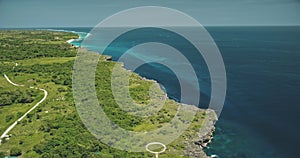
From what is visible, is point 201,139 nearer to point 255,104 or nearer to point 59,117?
point 255,104

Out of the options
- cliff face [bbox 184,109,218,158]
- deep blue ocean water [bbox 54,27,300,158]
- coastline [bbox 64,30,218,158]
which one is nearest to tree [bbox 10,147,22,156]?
coastline [bbox 64,30,218,158]

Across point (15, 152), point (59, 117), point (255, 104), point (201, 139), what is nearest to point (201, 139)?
point (201, 139)

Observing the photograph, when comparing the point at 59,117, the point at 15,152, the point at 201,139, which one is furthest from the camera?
the point at 59,117

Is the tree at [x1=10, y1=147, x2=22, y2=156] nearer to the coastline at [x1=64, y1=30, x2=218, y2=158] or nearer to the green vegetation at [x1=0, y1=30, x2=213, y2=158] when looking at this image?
the green vegetation at [x1=0, y1=30, x2=213, y2=158]

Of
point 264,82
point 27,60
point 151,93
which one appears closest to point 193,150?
point 151,93

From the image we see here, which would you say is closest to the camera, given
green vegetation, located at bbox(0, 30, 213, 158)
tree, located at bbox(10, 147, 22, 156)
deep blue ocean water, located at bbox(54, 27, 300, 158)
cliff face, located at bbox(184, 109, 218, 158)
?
tree, located at bbox(10, 147, 22, 156)

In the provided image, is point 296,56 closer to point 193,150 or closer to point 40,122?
point 193,150

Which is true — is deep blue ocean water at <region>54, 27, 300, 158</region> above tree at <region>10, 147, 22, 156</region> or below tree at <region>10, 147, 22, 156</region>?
above

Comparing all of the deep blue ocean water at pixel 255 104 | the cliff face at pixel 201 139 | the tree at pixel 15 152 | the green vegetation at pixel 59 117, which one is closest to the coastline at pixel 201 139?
the cliff face at pixel 201 139
